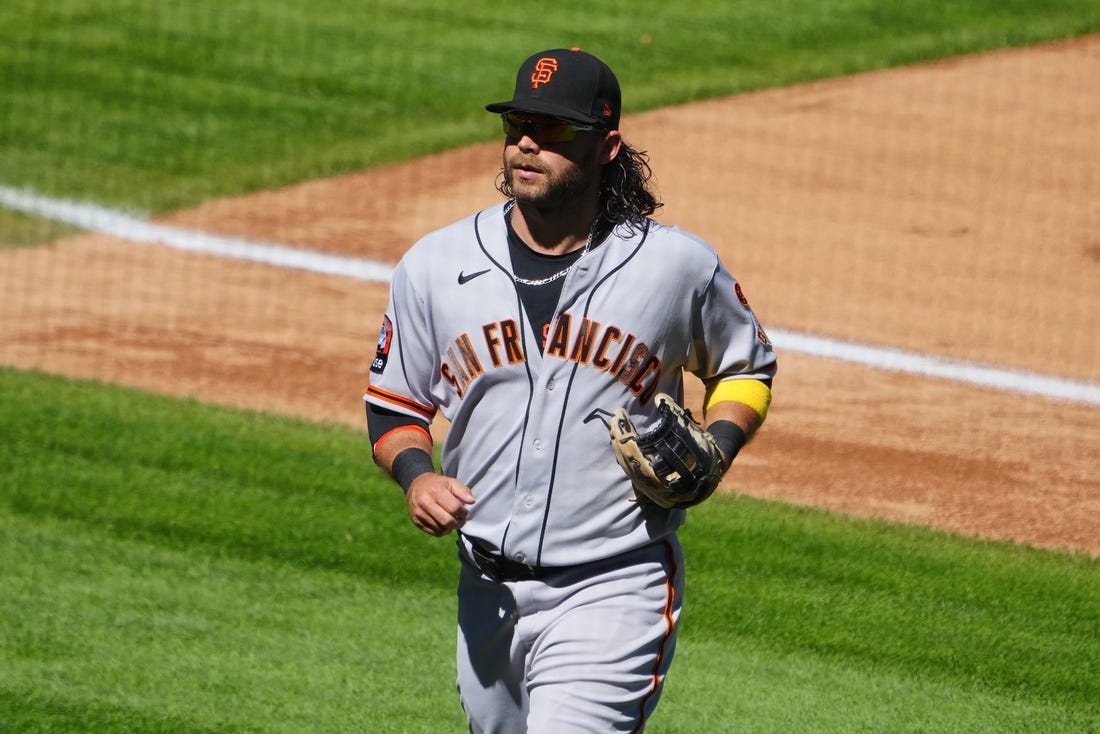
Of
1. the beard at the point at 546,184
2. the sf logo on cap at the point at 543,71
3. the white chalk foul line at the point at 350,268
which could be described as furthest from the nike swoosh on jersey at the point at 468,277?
the white chalk foul line at the point at 350,268

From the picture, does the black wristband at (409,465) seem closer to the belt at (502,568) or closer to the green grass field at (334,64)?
the belt at (502,568)

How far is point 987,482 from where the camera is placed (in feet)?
25.6

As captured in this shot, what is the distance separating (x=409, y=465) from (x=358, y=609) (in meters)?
2.34

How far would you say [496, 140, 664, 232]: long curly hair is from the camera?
159 inches

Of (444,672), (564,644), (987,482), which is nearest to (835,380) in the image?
(987,482)

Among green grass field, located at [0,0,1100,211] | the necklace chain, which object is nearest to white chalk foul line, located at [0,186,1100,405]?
green grass field, located at [0,0,1100,211]

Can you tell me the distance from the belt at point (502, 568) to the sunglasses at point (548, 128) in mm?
993

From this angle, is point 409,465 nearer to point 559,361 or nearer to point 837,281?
point 559,361

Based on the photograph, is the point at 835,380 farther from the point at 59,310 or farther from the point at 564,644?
the point at 564,644

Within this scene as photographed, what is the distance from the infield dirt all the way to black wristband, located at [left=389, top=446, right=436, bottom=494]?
3812 millimetres

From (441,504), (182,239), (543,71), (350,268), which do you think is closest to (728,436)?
(441,504)

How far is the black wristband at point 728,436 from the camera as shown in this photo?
390 cm

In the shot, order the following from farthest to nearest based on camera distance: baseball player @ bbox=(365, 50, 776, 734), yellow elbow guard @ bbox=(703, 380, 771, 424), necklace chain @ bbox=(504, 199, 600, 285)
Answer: yellow elbow guard @ bbox=(703, 380, 771, 424) < necklace chain @ bbox=(504, 199, 600, 285) < baseball player @ bbox=(365, 50, 776, 734)

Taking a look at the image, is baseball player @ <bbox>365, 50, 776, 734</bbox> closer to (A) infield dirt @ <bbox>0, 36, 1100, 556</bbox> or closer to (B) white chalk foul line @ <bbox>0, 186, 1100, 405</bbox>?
(A) infield dirt @ <bbox>0, 36, 1100, 556</bbox>
